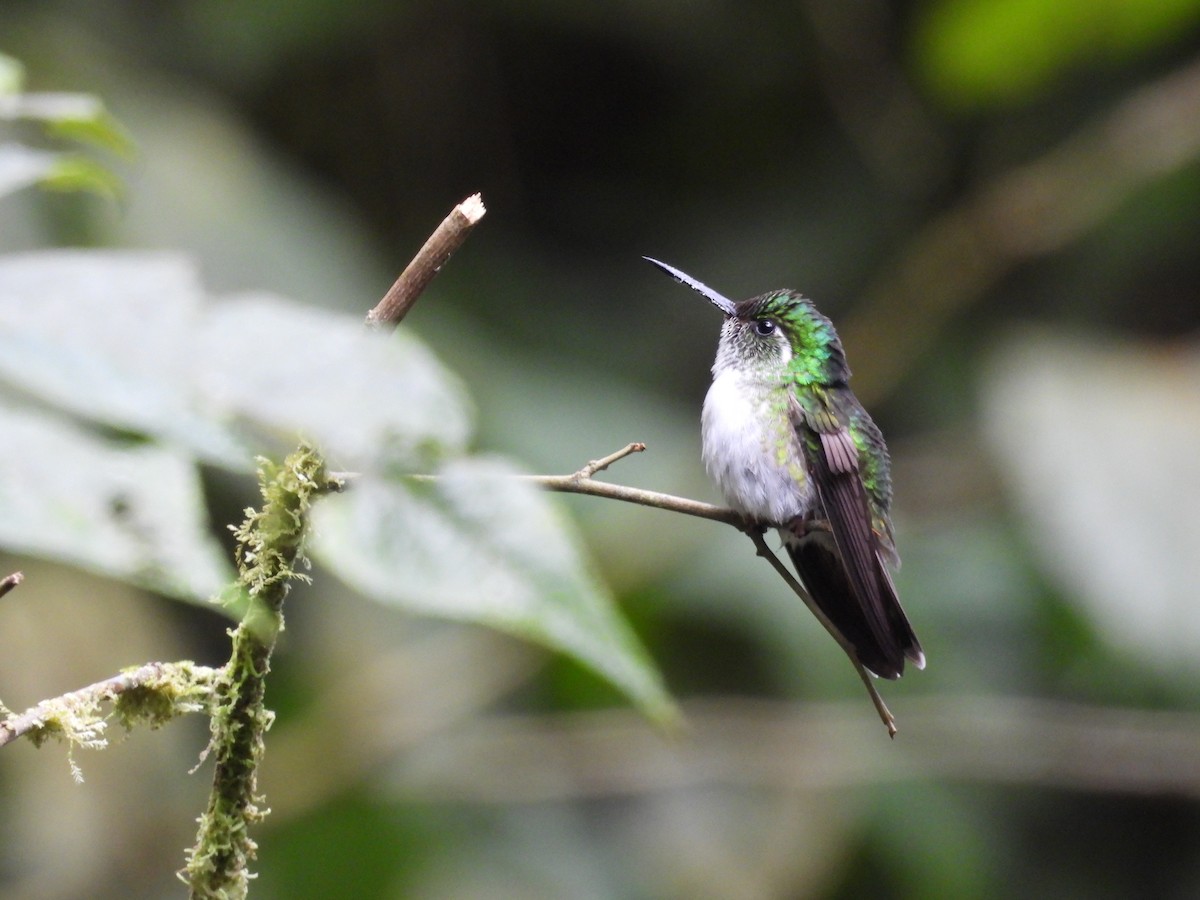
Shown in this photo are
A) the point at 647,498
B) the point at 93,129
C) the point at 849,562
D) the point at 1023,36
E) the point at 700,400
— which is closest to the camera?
the point at 647,498

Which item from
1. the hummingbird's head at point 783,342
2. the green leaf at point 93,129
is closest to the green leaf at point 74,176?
the green leaf at point 93,129

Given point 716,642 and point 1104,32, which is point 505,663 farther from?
point 1104,32

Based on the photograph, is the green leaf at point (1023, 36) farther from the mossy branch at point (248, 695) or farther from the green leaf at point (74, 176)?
the mossy branch at point (248, 695)

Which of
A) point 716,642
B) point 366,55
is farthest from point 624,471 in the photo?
point 366,55

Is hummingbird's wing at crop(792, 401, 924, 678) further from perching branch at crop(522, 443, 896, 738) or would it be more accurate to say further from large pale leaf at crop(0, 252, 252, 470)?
large pale leaf at crop(0, 252, 252, 470)

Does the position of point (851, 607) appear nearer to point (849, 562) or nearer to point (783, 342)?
point (849, 562)

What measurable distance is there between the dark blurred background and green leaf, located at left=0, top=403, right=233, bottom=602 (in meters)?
3.45

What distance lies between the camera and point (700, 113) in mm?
6430

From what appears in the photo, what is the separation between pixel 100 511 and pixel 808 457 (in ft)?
5.87

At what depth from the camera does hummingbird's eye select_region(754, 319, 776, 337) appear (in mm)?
2721

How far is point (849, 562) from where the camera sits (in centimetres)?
207

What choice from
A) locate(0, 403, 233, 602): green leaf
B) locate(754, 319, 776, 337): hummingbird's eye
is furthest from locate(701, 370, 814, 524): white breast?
locate(0, 403, 233, 602): green leaf

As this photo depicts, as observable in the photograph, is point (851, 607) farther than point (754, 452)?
No

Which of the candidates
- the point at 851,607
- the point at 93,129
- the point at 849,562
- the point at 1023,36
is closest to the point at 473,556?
the point at 93,129
